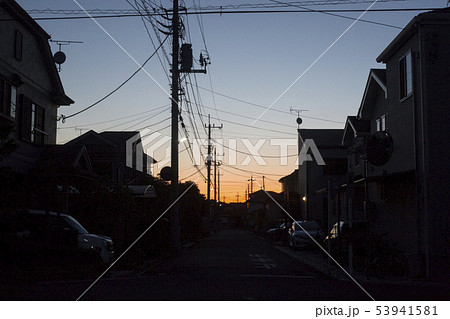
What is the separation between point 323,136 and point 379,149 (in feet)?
102

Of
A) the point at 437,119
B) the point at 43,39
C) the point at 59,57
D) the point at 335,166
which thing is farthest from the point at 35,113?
the point at 335,166

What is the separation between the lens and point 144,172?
50438 millimetres

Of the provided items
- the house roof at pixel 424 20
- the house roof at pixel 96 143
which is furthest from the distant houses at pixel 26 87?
the house roof at pixel 96 143

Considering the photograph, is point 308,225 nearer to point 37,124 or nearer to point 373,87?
point 373,87

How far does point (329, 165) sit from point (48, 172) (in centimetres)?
3386

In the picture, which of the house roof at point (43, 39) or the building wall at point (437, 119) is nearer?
the building wall at point (437, 119)

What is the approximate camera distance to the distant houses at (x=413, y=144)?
57.6 feet

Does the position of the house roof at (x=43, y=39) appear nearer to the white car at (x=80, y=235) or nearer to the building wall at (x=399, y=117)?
the white car at (x=80, y=235)

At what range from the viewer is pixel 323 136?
171ft

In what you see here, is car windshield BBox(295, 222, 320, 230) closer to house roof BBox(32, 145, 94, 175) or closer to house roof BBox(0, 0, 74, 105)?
house roof BBox(32, 145, 94, 175)

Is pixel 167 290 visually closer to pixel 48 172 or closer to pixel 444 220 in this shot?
pixel 48 172

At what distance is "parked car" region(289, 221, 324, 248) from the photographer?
29.3m

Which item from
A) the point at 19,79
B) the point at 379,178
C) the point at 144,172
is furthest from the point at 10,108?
the point at 144,172

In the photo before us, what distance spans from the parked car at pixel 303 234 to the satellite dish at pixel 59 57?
1525 centimetres
